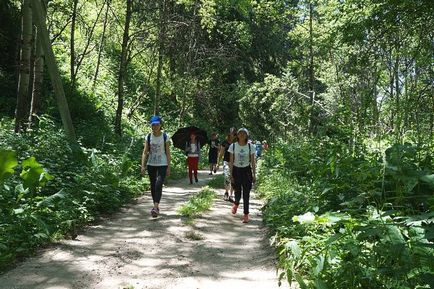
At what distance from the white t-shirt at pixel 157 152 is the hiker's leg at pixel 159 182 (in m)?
Answer: 0.11

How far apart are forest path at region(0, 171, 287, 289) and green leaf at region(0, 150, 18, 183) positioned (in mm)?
1209

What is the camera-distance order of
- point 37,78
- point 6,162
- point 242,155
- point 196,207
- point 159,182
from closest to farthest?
point 6,162
point 159,182
point 242,155
point 196,207
point 37,78

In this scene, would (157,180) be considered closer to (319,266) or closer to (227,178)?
(227,178)

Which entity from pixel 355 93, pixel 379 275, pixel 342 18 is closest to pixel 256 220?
pixel 379 275

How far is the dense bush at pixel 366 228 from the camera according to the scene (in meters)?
3.41

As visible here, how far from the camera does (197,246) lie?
6.57 metres

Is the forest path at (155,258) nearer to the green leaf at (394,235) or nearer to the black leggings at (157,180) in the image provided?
the black leggings at (157,180)

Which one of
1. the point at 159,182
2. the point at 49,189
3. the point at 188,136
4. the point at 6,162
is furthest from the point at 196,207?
the point at 188,136

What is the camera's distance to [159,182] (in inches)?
344

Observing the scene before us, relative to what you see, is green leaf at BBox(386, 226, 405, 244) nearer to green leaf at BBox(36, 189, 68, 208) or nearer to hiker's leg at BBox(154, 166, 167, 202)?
green leaf at BBox(36, 189, 68, 208)

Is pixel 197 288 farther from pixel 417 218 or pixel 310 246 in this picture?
pixel 417 218

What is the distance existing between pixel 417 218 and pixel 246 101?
89.4 ft

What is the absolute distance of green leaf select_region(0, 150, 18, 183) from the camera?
18.9 ft

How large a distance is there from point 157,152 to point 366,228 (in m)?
5.91
